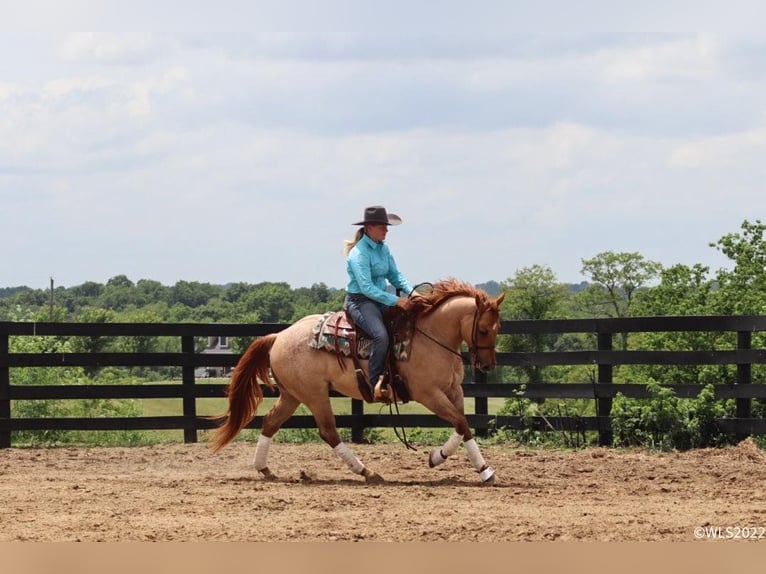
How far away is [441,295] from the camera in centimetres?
955

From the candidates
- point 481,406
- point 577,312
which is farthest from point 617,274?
point 481,406

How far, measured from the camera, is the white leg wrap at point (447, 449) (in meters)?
9.18

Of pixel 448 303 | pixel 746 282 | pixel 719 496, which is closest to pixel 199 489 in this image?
pixel 448 303

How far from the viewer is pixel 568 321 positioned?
11961 millimetres

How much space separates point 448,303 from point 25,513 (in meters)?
3.90

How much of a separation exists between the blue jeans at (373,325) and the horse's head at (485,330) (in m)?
0.76

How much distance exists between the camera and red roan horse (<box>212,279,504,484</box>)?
9.20 metres

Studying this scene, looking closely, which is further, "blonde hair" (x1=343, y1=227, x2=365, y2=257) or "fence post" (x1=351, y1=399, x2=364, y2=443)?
"fence post" (x1=351, y1=399, x2=364, y2=443)

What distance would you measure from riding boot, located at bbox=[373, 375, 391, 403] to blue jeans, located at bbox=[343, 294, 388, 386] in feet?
0.28

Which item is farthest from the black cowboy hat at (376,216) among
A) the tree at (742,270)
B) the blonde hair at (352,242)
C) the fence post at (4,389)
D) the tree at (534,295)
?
the tree at (534,295)

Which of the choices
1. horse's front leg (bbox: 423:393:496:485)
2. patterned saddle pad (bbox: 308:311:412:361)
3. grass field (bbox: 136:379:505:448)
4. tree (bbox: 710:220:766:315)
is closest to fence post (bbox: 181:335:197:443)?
grass field (bbox: 136:379:505:448)

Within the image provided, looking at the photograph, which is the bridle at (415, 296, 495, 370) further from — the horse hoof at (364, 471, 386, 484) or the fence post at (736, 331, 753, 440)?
the fence post at (736, 331, 753, 440)

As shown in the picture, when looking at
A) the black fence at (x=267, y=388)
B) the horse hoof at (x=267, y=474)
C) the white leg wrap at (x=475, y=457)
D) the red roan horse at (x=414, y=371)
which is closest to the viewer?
the white leg wrap at (x=475, y=457)

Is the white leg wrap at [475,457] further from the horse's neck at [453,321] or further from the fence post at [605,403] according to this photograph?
the fence post at [605,403]
